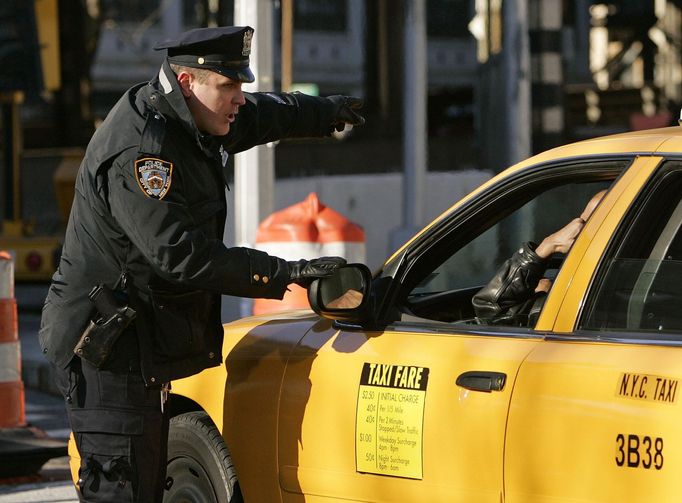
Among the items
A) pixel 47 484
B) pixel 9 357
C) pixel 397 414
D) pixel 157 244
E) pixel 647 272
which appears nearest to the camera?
pixel 647 272

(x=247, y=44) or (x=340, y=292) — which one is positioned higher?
(x=247, y=44)

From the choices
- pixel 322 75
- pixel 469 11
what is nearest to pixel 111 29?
pixel 322 75

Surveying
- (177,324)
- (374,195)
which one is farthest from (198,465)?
(374,195)

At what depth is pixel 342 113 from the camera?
16.9ft

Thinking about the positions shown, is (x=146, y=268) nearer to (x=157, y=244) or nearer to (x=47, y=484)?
(x=157, y=244)

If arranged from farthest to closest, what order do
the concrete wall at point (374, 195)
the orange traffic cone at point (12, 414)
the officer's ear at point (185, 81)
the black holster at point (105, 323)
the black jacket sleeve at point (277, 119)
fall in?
the concrete wall at point (374, 195) → the orange traffic cone at point (12, 414) → the black jacket sleeve at point (277, 119) → the officer's ear at point (185, 81) → the black holster at point (105, 323)

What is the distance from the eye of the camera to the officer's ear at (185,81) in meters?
4.39

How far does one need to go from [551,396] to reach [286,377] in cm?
102

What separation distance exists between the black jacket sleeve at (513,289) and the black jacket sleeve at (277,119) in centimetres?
90

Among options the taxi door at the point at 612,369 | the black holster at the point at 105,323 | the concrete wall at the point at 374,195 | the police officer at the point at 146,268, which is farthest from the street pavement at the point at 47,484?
the concrete wall at the point at 374,195

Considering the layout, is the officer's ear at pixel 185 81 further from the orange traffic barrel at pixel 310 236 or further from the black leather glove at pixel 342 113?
the orange traffic barrel at pixel 310 236

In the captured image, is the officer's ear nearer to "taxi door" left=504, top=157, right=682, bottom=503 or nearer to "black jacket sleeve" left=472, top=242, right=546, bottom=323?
"black jacket sleeve" left=472, top=242, right=546, bottom=323

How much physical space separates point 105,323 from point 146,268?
7.6 inches

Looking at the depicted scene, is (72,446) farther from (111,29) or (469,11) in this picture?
(111,29)
